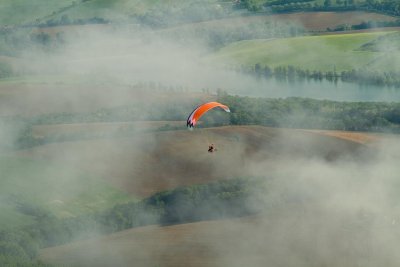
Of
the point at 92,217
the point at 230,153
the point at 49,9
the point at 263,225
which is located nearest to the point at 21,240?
the point at 92,217

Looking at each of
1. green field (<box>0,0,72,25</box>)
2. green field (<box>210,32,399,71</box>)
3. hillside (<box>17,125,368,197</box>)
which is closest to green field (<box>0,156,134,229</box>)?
hillside (<box>17,125,368,197</box>)

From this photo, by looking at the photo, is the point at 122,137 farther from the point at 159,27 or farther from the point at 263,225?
the point at 159,27

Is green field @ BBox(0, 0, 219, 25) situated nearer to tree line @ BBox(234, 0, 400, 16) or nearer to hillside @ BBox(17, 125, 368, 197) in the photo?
tree line @ BBox(234, 0, 400, 16)

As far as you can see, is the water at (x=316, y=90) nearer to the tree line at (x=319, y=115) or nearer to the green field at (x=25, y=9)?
the tree line at (x=319, y=115)

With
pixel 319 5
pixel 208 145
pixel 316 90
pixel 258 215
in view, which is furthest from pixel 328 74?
pixel 258 215

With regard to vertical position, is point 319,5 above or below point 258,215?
above

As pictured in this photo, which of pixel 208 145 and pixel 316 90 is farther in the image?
pixel 316 90

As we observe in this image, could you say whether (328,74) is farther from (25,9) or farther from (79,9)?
(25,9)
